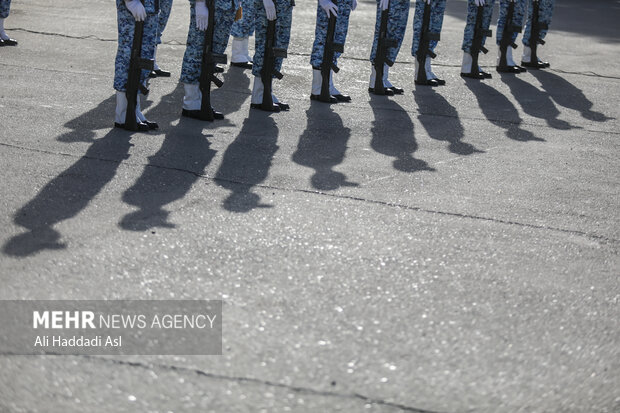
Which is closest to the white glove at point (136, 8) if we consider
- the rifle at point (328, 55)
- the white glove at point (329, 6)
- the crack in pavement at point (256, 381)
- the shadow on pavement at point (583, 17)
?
the white glove at point (329, 6)

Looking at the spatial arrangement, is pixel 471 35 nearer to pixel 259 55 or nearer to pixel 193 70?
pixel 259 55

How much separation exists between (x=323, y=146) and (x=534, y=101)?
334cm

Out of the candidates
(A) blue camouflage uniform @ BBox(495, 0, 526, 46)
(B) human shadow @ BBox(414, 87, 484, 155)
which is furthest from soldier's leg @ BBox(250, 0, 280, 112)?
(A) blue camouflage uniform @ BBox(495, 0, 526, 46)

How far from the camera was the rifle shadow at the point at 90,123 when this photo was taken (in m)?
7.30

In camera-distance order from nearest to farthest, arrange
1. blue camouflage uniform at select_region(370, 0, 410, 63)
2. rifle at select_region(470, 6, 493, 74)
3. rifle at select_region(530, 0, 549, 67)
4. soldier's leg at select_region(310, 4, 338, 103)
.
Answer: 1. soldier's leg at select_region(310, 4, 338, 103)
2. blue camouflage uniform at select_region(370, 0, 410, 63)
3. rifle at select_region(470, 6, 493, 74)
4. rifle at select_region(530, 0, 549, 67)

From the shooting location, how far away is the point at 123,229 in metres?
5.30

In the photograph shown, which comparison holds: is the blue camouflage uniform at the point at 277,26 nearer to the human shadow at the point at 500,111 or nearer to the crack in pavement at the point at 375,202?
the human shadow at the point at 500,111

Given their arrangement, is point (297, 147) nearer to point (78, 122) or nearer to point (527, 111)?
point (78, 122)

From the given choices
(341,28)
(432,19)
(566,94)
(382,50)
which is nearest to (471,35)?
(432,19)

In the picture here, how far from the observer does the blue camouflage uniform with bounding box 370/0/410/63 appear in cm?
984

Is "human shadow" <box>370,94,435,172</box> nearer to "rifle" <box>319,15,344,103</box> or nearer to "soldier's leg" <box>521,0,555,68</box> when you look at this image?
"rifle" <box>319,15,344,103</box>

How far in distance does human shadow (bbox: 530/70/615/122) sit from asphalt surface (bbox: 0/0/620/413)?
10cm

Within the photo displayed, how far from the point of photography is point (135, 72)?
7.46m

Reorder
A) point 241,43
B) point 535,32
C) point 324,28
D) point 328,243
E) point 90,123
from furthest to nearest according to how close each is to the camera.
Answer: point 535,32 → point 241,43 → point 324,28 → point 90,123 → point 328,243
